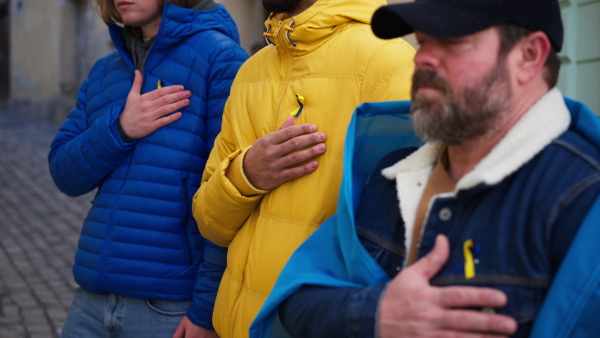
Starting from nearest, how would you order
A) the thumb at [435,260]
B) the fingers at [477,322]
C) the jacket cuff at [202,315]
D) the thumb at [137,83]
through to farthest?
the fingers at [477,322], the thumb at [435,260], the jacket cuff at [202,315], the thumb at [137,83]

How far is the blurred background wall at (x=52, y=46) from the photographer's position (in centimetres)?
973

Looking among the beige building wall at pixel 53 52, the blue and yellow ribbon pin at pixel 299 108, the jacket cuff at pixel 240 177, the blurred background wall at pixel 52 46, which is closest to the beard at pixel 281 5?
the blue and yellow ribbon pin at pixel 299 108

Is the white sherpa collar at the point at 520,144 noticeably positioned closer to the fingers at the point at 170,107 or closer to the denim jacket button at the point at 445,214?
the denim jacket button at the point at 445,214

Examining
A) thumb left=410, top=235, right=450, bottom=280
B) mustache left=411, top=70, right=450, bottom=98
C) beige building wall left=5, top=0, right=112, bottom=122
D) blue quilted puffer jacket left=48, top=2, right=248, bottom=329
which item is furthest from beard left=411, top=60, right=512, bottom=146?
beige building wall left=5, top=0, right=112, bottom=122

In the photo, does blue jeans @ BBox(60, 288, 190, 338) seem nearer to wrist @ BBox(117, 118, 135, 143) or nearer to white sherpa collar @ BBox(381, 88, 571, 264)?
wrist @ BBox(117, 118, 135, 143)

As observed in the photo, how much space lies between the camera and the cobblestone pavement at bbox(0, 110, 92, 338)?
554 centimetres

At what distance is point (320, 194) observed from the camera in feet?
6.53

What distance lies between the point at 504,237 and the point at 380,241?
32 centimetres

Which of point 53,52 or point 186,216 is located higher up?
point 186,216

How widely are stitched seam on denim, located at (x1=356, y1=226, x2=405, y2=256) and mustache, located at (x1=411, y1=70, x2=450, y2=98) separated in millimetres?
317

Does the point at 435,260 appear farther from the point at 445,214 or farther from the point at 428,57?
the point at 428,57

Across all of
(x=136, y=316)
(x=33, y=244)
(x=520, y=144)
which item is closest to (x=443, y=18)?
(x=520, y=144)

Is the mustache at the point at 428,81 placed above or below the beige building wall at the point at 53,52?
above

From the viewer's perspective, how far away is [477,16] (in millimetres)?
1505
